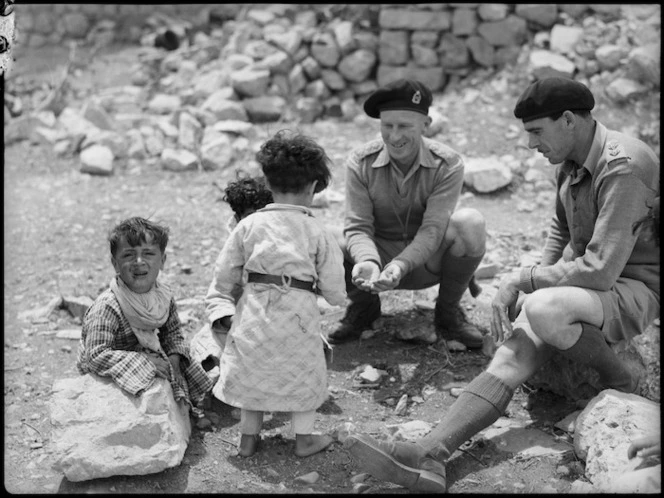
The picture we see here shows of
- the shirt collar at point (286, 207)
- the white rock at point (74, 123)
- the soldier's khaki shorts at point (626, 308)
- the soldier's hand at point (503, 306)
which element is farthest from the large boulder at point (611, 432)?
the white rock at point (74, 123)

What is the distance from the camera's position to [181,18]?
1226 centimetres

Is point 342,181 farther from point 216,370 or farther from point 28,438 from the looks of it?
point 28,438

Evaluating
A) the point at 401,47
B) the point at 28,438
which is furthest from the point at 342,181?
the point at 28,438

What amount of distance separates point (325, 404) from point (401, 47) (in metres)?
5.68

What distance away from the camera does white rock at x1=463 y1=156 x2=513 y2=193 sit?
22.6ft

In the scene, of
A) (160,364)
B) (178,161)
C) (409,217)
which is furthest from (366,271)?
(178,161)

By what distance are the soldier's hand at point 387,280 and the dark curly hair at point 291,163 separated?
70 cm

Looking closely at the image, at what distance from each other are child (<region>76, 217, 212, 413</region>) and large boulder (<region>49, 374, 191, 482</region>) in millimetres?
63

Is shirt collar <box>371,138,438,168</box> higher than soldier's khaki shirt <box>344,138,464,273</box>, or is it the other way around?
shirt collar <box>371,138,438,168</box>

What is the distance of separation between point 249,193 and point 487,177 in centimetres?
322

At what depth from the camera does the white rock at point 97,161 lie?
7875mm

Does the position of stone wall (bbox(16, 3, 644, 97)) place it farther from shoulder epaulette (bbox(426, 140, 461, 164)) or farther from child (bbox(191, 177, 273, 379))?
child (bbox(191, 177, 273, 379))

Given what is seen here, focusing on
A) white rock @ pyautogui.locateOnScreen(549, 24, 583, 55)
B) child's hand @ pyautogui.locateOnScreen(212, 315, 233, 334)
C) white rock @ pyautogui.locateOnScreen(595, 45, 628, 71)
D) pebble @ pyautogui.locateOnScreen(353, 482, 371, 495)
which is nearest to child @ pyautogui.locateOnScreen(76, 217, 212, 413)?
child's hand @ pyautogui.locateOnScreen(212, 315, 233, 334)

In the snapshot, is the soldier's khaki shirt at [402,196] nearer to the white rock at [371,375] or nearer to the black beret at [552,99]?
the white rock at [371,375]
